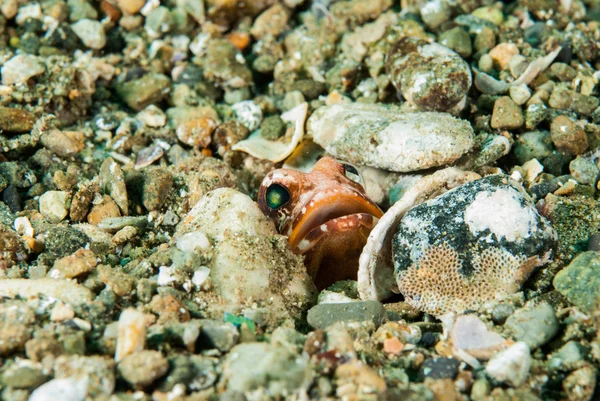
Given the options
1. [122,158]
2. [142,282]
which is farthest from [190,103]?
[142,282]

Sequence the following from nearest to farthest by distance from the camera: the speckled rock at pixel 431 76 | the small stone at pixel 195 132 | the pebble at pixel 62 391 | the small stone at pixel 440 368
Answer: the pebble at pixel 62 391 < the small stone at pixel 440 368 < the speckled rock at pixel 431 76 < the small stone at pixel 195 132

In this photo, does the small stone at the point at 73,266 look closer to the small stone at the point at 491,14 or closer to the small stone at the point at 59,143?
the small stone at the point at 59,143

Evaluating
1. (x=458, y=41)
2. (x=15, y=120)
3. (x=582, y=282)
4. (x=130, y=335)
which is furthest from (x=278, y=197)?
(x=458, y=41)

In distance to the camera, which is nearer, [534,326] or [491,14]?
[534,326]

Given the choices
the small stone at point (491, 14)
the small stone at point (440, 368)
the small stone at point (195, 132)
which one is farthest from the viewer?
the small stone at point (491, 14)

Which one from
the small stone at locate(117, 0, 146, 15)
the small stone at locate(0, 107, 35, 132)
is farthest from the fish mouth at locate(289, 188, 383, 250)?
the small stone at locate(117, 0, 146, 15)

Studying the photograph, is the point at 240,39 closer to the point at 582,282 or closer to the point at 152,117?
the point at 152,117

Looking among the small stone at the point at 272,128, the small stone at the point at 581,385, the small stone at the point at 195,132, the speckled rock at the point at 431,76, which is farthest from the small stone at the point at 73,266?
the speckled rock at the point at 431,76

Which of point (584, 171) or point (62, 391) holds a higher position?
point (62, 391)
